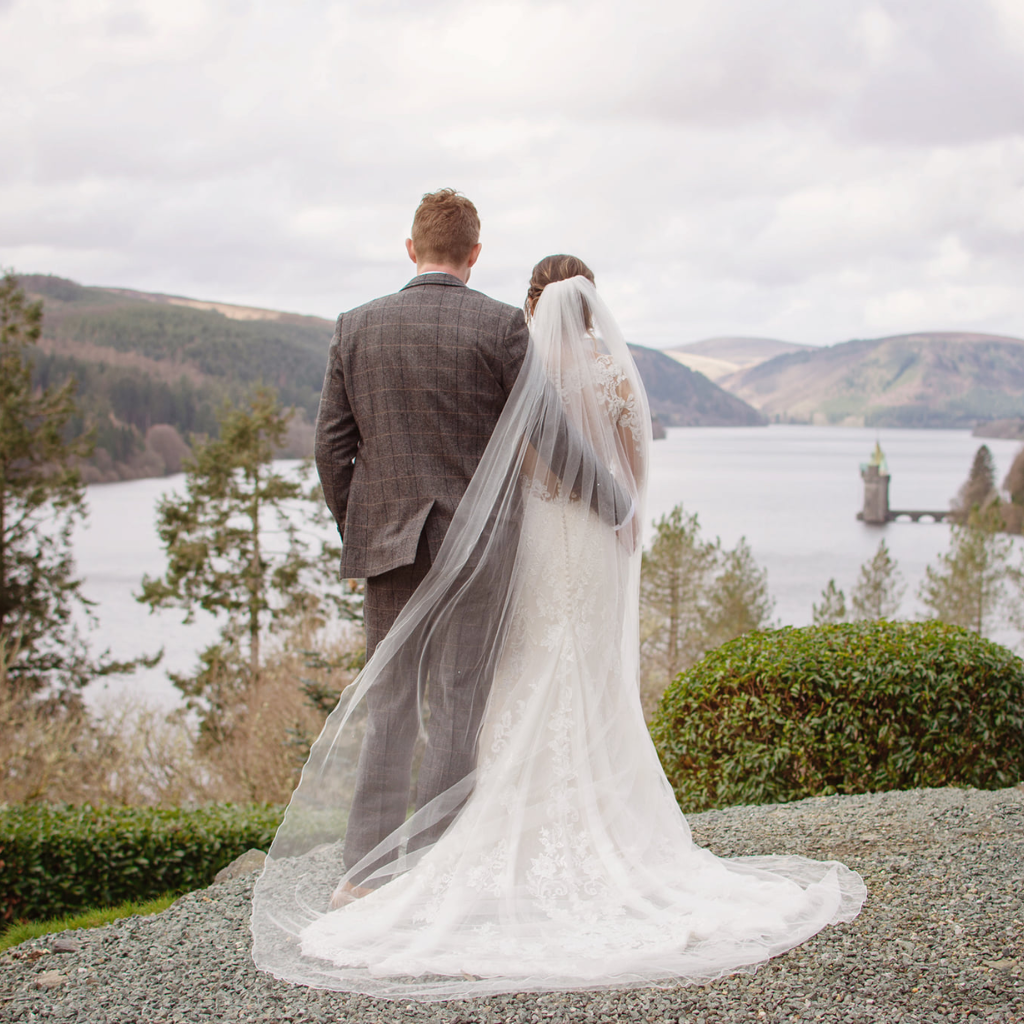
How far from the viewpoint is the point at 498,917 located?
8.43 ft

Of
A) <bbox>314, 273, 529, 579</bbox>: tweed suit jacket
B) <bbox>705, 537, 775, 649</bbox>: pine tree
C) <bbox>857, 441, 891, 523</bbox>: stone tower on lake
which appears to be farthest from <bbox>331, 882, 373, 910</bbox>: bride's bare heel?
<bbox>857, 441, 891, 523</bbox>: stone tower on lake

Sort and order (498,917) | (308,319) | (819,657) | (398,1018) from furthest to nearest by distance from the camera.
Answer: (308,319)
(819,657)
(498,917)
(398,1018)

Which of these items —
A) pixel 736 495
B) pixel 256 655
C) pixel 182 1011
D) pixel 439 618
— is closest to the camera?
pixel 182 1011

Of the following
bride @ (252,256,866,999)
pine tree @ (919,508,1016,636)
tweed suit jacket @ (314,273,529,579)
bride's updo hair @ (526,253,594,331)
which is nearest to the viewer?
bride @ (252,256,866,999)

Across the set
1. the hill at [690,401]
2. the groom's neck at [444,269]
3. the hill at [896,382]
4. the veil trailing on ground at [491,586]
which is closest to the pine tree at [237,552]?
the veil trailing on ground at [491,586]

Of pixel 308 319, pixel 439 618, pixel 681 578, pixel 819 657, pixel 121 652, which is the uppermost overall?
pixel 308 319

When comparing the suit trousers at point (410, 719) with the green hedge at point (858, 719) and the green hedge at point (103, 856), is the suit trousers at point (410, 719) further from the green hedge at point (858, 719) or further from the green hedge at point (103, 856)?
the green hedge at point (103, 856)

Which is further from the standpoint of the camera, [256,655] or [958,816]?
[256,655]

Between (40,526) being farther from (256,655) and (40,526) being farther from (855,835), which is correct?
(855,835)

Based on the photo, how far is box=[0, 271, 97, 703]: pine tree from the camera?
2253 cm

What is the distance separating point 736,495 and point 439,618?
71.1 m

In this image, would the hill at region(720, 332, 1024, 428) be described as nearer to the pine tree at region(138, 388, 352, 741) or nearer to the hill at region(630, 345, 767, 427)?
the hill at region(630, 345, 767, 427)

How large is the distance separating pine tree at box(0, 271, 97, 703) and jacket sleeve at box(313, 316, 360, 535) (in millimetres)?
22439

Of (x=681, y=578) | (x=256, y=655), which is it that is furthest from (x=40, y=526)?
(x=681, y=578)
